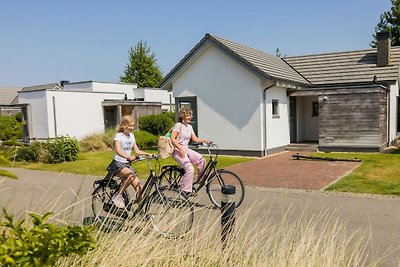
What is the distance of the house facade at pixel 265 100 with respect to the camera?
15.8 m

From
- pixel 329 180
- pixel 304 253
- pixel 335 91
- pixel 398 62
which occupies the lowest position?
pixel 329 180

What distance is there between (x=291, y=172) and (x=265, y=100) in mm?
5130

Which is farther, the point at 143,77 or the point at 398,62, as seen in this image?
the point at 143,77

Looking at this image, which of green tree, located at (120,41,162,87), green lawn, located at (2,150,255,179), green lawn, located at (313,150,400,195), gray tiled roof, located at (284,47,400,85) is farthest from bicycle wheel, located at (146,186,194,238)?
green tree, located at (120,41,162,87)

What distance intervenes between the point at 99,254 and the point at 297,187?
6.92m

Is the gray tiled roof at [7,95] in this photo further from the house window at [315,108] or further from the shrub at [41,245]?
the shrub at [41,245]

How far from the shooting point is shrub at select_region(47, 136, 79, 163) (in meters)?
15.4

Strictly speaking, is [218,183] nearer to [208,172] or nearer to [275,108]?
[208,172]

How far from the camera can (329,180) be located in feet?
32.8

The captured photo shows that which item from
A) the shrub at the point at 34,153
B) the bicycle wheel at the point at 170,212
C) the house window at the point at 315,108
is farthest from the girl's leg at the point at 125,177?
the house window at the point at 315,108

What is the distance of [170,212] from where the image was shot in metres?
4.30

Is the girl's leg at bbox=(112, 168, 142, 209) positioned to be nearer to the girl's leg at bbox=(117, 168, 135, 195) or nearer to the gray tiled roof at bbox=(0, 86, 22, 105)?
the girl's leg at bbox=(117, 168, 135, 195)

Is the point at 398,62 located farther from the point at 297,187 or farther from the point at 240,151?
the point at 297,187

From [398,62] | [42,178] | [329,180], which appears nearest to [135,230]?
[329,180]
